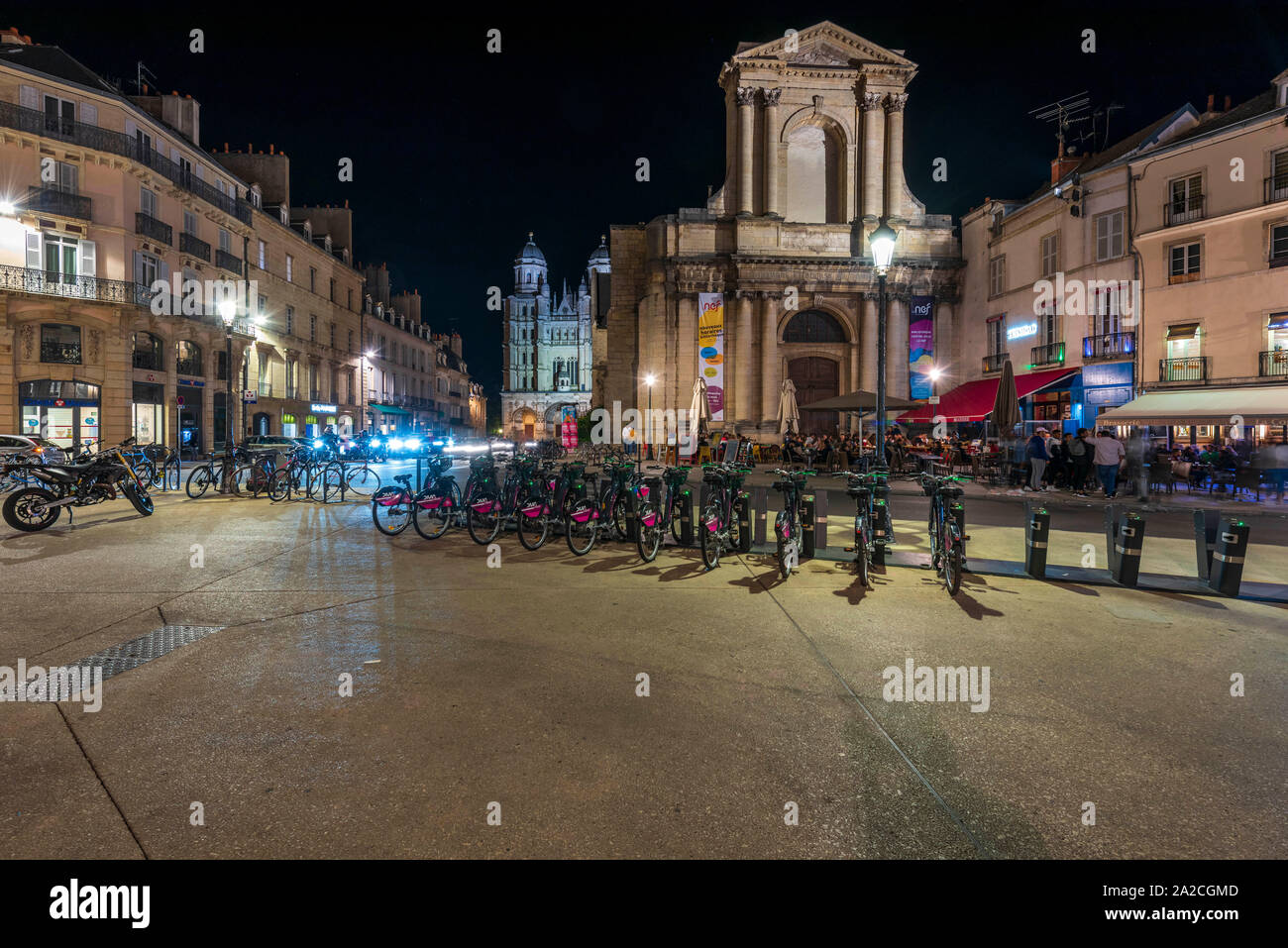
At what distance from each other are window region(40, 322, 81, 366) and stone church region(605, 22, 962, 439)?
2396cm

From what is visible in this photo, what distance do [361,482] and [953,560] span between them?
15147 millimetres

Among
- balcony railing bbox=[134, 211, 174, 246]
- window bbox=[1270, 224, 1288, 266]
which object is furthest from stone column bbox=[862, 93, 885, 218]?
balcony railing bbox=[134, 211, 174, 246]

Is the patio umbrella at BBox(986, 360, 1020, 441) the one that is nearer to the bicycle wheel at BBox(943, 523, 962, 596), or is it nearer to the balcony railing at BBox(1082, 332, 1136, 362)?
the balcony railing at BBox(1082, 332, 1136, 362)

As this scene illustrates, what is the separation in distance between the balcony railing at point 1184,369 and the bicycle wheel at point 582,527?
74.6 ft

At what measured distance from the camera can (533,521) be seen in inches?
358

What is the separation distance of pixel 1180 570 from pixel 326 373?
49087 millimetres

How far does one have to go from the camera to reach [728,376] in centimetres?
3362

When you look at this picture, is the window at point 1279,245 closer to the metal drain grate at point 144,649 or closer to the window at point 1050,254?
the window at point 1050,254

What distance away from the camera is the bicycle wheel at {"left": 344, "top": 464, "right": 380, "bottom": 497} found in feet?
52.3

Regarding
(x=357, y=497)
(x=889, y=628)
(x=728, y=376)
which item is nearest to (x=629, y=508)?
(x=889, y=628)

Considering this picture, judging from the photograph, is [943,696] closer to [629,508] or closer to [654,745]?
[654,745]

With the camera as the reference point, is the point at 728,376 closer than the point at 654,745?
No

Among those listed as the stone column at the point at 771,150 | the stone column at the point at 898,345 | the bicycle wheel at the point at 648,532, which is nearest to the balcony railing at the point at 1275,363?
the stone column at the point at 898,345
